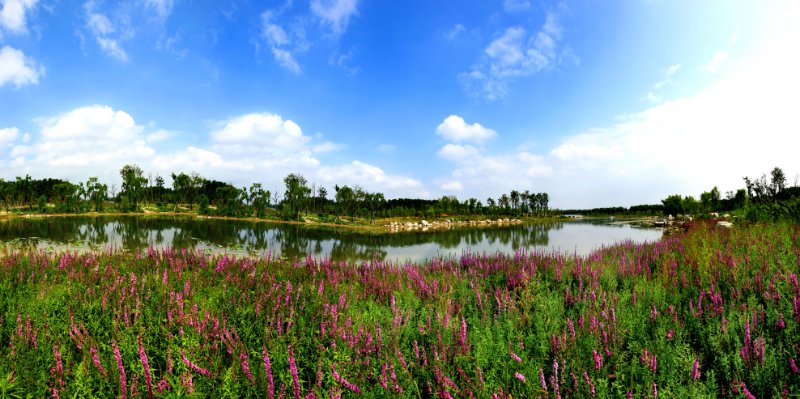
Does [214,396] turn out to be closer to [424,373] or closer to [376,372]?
[376,372]

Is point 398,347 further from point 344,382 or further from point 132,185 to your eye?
point 132,185

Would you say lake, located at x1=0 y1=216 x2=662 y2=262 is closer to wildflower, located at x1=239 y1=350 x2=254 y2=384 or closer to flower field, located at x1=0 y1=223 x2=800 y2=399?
flower field, located at x1=0 y1=223 x2=800 y2=399

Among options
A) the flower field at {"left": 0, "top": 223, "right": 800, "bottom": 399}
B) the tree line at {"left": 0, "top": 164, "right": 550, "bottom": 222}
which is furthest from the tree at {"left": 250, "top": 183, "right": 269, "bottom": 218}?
the flower field at {"left": 0, "top": 223, "right": 800, "bottom": 399}

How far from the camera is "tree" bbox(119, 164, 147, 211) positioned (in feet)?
211

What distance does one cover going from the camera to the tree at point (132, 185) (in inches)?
2537

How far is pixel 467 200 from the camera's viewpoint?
88312 millimetres

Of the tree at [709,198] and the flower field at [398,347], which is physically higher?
the tree at [709,198]

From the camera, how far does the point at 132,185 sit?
65188 millimetres

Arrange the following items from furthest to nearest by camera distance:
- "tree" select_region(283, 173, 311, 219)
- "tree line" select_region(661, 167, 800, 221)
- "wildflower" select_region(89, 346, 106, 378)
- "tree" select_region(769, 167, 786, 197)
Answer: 1. "tree" select_region(283, 173, 311, 219)
2. "tree" select_region(769, 167, 786, 197)
3. "tree line" select_region(661, 167, 800, 221)
4. "wildflower" select_region(89, 346, 106, 378)

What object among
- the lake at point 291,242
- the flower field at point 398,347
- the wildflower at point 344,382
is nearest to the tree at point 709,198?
the lake at point 291,242

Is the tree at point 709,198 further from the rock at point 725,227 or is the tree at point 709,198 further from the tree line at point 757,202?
the rock at point 725,227

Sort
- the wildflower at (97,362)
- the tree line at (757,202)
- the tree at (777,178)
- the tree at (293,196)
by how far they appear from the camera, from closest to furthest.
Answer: the wildflower at (97,362)
the tree line at (757,202)
the tree at (777,178)
the tree at (293,196)

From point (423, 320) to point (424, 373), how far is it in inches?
47.7

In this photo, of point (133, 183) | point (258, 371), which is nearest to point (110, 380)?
point (258, 371)
